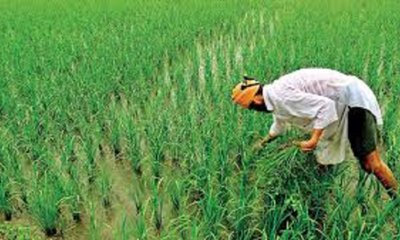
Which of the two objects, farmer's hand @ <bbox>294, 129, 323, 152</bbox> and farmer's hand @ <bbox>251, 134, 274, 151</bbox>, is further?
farmer's hand @ <bbox>251, 134, 274, 151</bbox>

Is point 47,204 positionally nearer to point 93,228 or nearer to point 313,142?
point 93,228

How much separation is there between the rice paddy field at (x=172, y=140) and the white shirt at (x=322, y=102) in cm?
15

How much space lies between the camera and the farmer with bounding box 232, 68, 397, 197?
8.59ft

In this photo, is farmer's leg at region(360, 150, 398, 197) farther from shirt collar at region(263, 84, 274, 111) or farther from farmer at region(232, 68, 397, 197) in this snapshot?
shirt collar at region(263, 84, 274, 111)

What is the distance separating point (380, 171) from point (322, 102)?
50 centimetres

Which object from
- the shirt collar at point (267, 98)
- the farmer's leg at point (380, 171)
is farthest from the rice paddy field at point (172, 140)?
the shirt collar at point (267, 98)

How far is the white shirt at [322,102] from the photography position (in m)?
2.61

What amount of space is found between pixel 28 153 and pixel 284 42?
3.38 m

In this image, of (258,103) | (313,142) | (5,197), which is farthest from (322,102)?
(5,197)

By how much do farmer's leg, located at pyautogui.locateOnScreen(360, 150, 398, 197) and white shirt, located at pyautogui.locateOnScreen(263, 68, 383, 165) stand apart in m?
0.14

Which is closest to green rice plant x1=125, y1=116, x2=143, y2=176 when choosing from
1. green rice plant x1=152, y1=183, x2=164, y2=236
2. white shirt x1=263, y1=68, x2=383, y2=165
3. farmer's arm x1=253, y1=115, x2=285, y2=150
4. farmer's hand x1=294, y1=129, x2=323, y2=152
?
green rice plant x1=152, y1=183, x2=164, y2=236

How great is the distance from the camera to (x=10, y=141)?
3.39m

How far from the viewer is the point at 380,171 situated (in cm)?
274

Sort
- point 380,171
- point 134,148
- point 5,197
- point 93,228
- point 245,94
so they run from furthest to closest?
point 134,148 < point 5,197 < point 380,171 < point 245,94 < point 93,228
